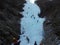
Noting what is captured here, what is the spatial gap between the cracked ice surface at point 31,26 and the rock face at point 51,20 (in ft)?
2.33

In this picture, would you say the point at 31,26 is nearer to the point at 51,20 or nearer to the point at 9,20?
the point at 51,20

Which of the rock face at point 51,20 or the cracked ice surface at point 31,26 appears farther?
the cracked ice surface at point 31,26

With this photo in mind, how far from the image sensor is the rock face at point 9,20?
23495 mm

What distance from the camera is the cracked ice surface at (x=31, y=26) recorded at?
2521 cm

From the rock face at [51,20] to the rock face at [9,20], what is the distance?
302 cm

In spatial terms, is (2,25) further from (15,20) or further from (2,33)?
(15,20)

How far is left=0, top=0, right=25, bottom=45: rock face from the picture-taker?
2350 centimetres

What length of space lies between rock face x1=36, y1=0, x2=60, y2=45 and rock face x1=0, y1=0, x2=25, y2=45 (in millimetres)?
3017

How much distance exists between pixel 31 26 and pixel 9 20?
9.25 ft

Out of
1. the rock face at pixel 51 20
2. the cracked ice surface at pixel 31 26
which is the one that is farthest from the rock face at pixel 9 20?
the rock face at pixel 51 20

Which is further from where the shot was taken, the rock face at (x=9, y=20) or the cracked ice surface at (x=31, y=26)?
the cracked ice surface at (x=31, y=26)

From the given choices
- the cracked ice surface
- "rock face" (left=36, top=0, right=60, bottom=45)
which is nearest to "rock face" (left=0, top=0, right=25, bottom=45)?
the cracked ice surface

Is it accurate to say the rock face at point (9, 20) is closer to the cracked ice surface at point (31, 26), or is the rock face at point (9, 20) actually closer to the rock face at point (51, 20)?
the cracked ice surface at point (31, 26)

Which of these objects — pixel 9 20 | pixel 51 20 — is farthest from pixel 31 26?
pixel 9 20
